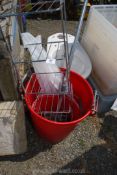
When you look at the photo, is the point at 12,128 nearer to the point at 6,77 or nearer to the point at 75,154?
the point at 6,77

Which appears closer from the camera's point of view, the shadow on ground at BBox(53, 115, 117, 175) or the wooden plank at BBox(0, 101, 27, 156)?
the wooden plank at BBox(0, 101, 27, 156)

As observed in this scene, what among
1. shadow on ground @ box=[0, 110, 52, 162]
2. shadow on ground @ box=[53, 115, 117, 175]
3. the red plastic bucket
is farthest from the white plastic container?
shadow on ground @ box=[0, 110, 52, 162]

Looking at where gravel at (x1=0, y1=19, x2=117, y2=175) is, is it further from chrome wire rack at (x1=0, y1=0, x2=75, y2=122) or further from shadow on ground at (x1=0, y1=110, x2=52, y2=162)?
chrome wire rack at (x1=0, y1=0, x2=75, y2=122)

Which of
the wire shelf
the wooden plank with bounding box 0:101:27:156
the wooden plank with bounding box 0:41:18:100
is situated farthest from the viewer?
the wire shelf

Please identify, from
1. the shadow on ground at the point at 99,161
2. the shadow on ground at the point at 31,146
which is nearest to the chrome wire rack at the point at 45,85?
the shadow on ground at the point at 31,146

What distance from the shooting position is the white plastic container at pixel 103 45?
1642mm

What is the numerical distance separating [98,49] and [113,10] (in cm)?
38

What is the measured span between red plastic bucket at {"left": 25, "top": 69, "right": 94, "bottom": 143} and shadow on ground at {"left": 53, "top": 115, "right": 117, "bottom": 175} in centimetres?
22

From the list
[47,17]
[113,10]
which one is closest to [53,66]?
[113,10]

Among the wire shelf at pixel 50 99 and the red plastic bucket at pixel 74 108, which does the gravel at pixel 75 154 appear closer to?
the red plastic bucket at pixel 74 108

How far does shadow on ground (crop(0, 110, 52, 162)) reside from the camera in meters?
1.64

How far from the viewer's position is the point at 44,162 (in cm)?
162

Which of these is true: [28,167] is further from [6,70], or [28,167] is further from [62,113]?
[6,70]

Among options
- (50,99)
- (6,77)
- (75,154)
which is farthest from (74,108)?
(6,77)
